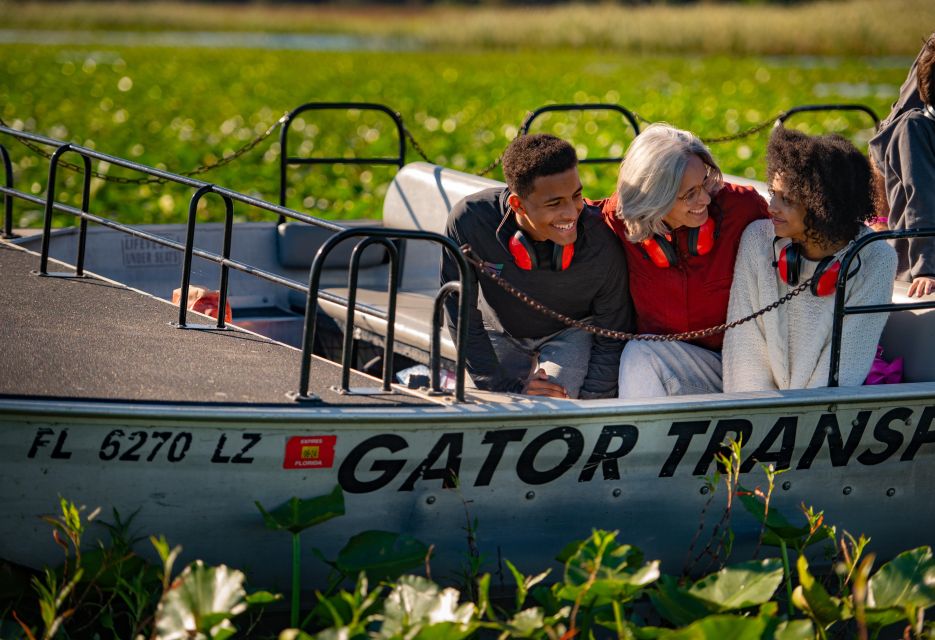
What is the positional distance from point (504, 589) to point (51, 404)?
146cm

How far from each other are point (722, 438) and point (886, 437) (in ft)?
1.99

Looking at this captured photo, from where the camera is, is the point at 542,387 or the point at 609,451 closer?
the point at 609,451

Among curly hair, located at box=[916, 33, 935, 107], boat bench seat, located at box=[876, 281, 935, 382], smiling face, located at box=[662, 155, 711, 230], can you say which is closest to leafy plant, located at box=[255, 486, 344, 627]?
smiling face, located at box=[662, 155, 711, 230]

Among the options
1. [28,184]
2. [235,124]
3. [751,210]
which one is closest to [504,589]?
[751,210]

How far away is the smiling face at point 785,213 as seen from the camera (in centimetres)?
432

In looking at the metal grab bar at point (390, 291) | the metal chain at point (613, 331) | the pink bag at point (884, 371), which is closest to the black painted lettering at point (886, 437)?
the pink bag at point (884, 371)

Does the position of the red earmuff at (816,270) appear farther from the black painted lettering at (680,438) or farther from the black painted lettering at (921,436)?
the black painted lettering at (680,438)

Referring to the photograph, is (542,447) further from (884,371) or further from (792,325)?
(884,371)

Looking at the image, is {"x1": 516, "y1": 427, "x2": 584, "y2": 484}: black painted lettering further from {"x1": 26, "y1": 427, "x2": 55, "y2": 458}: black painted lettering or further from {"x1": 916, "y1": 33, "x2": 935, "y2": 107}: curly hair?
{"x1": 916, "y1": 33, "x2": 935, "y2": 107}: curly hair

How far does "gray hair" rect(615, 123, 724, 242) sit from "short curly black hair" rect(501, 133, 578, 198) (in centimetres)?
20

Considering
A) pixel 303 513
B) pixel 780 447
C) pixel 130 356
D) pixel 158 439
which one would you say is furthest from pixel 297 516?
pixel 780 447

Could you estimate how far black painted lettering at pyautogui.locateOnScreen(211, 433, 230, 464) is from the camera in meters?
3.78

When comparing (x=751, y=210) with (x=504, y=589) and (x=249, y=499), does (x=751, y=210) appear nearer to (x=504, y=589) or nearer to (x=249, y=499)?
(x=504, y=589)

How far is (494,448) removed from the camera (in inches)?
157
